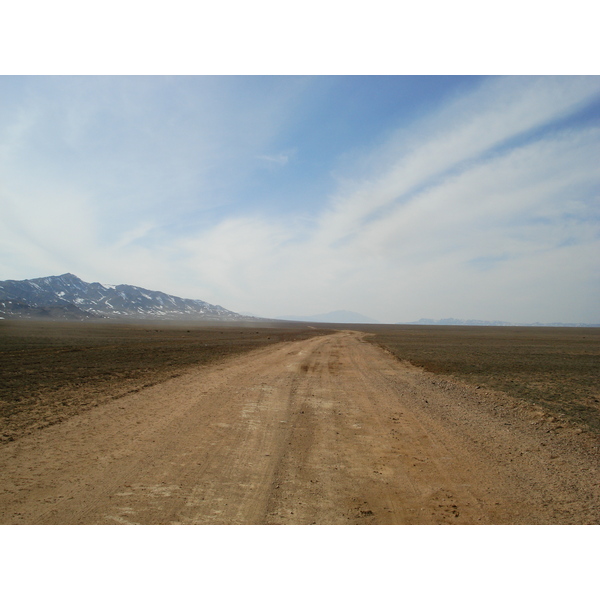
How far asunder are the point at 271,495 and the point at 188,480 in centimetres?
133

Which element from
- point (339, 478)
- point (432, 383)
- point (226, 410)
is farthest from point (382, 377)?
point (339, 478)

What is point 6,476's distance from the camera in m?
5.07

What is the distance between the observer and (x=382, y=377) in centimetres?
1501

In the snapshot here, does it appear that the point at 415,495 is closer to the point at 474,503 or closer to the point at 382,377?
the point at 474,503

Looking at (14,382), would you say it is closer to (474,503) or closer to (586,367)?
(474,503)

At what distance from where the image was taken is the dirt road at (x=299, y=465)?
421 centimetres

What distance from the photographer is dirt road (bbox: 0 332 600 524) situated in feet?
13.8

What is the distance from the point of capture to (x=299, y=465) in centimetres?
568

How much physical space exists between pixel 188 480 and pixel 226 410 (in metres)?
4.08

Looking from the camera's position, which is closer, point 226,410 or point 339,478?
point 339,478

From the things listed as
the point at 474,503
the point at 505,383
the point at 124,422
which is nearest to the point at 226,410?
the point at 124,422
